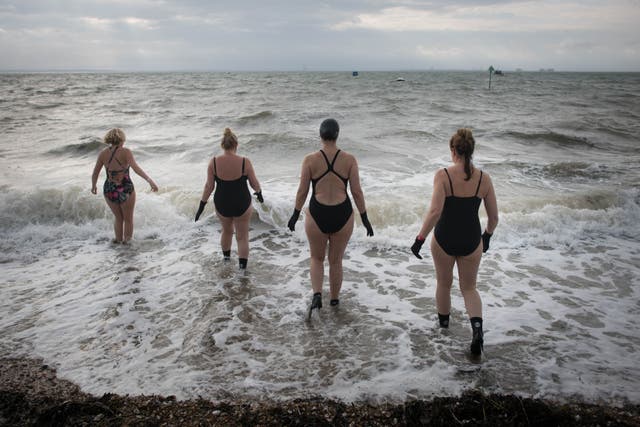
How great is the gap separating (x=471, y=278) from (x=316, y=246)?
5.95 ft

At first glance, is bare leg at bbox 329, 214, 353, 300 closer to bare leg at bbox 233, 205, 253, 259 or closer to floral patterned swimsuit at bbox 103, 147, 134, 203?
bare leg at bbox 233, 205, 253, 259

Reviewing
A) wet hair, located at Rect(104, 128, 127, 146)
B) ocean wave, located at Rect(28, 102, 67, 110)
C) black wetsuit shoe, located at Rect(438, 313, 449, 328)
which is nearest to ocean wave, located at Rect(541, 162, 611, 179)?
black wetsuit shoe, located at Rect(438, 313, 449, 328)

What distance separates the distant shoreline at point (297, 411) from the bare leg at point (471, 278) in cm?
88

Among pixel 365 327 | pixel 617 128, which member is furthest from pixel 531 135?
pixel 365 327

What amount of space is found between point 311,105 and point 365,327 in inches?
1009

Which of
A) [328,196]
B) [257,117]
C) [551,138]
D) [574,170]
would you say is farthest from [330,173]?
[257,117]

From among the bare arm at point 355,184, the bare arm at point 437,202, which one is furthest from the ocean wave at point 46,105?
the bare arm at point 437,202

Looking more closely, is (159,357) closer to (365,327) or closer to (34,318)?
(34,318)

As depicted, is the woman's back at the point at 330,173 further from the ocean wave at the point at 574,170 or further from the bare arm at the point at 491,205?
the ocean wave at the point at 574,170

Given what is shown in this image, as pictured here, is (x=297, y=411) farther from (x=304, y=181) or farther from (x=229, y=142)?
(x=229, y=142)

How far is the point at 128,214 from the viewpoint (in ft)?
24.3

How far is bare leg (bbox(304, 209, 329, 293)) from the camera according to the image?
477 cm

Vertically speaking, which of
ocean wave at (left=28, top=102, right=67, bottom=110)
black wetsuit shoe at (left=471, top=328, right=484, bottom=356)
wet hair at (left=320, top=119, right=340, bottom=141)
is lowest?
black wetsuit shoe at (left=471, top=328, right=484, bottom=356)

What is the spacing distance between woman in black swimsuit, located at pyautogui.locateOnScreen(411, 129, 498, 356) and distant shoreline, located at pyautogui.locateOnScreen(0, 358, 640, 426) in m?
0.95
